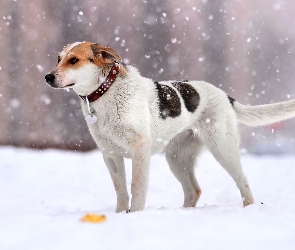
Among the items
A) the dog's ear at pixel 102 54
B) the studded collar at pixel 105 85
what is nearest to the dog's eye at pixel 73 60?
the dog's ear at pixel 102 54

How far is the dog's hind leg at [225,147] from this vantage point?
15.5ft

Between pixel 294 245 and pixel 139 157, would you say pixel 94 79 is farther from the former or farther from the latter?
pixel 294 245

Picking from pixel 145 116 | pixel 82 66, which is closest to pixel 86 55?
pixel 82 66

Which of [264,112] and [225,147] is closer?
[225,147]

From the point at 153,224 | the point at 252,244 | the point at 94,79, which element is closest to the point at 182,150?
the point at 94,79

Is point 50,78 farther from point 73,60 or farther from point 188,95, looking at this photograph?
point 188,95

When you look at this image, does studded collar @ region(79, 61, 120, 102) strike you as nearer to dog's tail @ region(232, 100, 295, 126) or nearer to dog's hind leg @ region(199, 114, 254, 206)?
dog's hind leg @ region(199, 114, 254, 206)

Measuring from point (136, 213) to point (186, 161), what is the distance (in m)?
2.01

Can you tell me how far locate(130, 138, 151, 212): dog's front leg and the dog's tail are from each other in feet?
5.34

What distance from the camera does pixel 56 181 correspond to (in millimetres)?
7074

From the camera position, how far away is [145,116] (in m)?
4.05

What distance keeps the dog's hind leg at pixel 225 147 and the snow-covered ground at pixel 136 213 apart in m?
0.26

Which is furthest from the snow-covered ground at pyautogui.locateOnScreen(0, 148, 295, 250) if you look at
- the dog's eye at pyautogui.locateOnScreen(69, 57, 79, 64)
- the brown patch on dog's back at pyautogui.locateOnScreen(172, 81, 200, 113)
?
the dog's eye at pyautogui.locateOnScreen(69, 57, 79, 64)

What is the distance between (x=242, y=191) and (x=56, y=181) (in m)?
3.49
